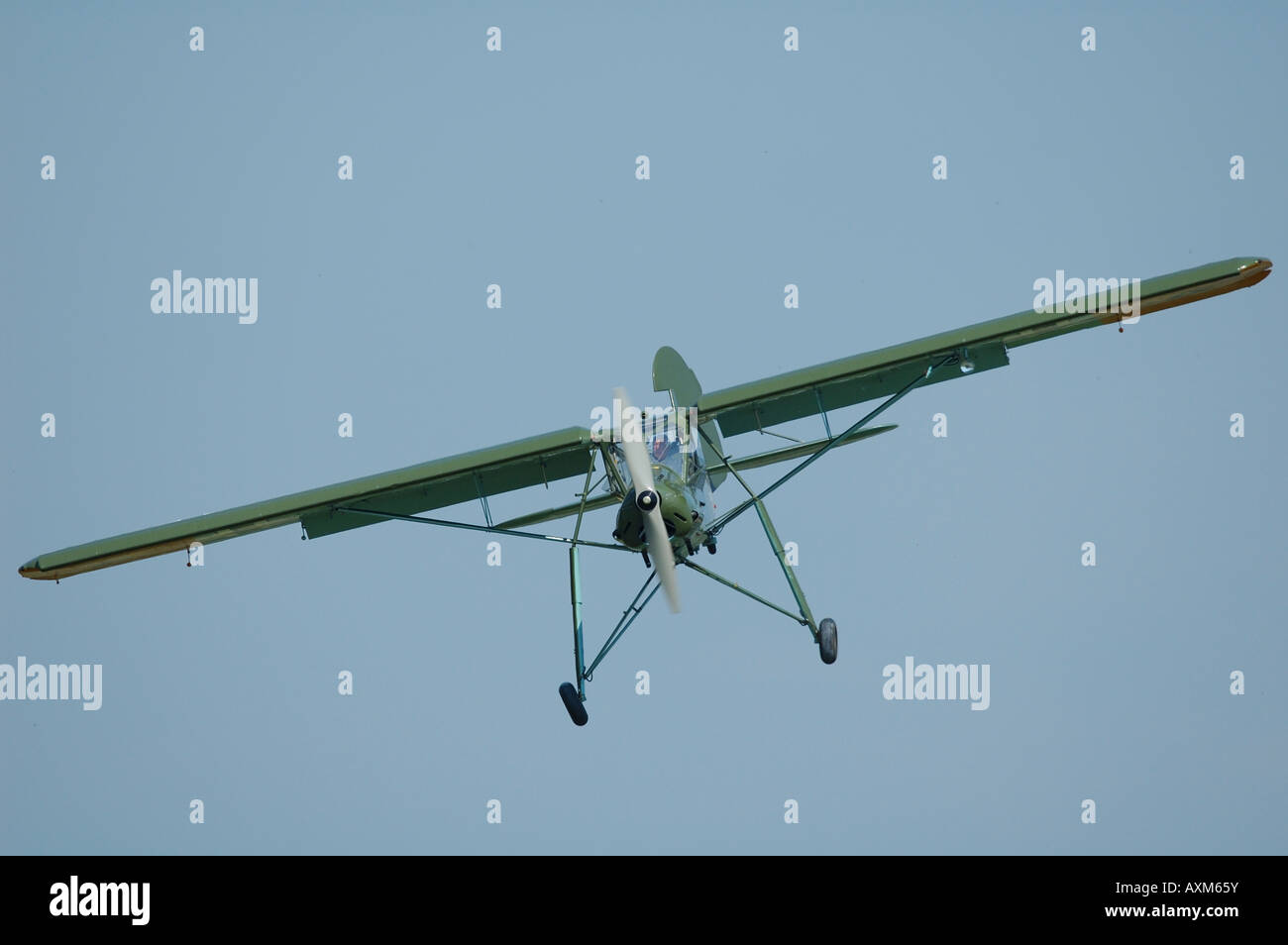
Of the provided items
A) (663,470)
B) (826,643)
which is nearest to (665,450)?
(663,470)

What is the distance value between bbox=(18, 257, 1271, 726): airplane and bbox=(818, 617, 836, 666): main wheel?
0.02 meters

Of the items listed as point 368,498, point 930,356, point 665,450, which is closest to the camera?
point 930,356

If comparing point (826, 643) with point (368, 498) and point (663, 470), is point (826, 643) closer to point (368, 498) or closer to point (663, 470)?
point (663, 470)

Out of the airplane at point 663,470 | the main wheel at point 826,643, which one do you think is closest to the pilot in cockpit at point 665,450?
the airplane at point 663,470

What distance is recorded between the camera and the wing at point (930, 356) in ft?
75.1

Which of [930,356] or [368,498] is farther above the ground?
[930,356]

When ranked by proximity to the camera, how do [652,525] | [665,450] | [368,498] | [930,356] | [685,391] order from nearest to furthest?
[652,525], [930,356], [665,450], [368,498], [685,391]

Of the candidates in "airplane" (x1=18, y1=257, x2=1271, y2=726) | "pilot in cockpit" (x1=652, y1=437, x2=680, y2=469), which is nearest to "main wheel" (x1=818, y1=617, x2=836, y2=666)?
"airplane" (x1=18, y1=257, x2=1271, y2=726)

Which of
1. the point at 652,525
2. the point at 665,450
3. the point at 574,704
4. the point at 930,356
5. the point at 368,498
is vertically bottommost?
the point at 574,704

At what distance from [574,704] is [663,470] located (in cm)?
300

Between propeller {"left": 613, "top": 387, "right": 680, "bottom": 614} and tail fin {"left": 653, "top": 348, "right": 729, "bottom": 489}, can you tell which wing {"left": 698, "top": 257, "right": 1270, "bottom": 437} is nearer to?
tail fin {"left": 653, "top": 348, "right": 729, "bottom": 489}

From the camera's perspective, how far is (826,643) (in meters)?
24.3

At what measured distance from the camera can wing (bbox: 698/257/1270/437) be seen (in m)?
22.9

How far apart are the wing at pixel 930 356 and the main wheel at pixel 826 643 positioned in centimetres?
281
